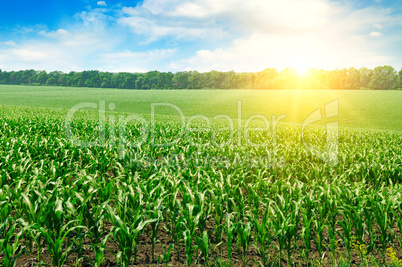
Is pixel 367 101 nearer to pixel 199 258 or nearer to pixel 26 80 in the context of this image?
pixel 199 258

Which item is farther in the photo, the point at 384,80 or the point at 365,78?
the point at 365,78

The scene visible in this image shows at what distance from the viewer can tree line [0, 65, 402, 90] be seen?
93375mm

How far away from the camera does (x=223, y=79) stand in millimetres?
110375

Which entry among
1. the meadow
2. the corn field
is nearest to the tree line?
the meadow

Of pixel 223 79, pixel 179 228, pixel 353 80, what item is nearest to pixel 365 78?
pixel 353 80

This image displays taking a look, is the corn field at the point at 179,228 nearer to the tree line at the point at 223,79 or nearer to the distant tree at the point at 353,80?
the tree line at the point at 223,79

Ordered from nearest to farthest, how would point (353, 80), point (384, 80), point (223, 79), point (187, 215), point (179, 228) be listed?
1. point (187, 215)
2. point (179, 228)
3. point (384, 80)
4. point (353, 80)
5. point (223, 79)

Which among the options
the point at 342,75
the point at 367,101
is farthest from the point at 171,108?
the point at 342,75

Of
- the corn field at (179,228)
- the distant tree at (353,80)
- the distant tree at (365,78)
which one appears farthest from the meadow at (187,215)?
the distant tree at (365,78)

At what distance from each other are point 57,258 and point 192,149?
221 inches

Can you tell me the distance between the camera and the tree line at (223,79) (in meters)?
93.4

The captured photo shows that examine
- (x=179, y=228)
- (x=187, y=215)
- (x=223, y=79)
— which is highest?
(x=223, y=79)

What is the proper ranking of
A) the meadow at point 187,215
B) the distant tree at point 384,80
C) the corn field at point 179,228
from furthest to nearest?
1. the distant tree at point 384,80
2. the meadow at point 187,215
3. the corn field at point 179,228

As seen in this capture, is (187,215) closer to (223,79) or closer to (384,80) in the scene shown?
(384,80)
